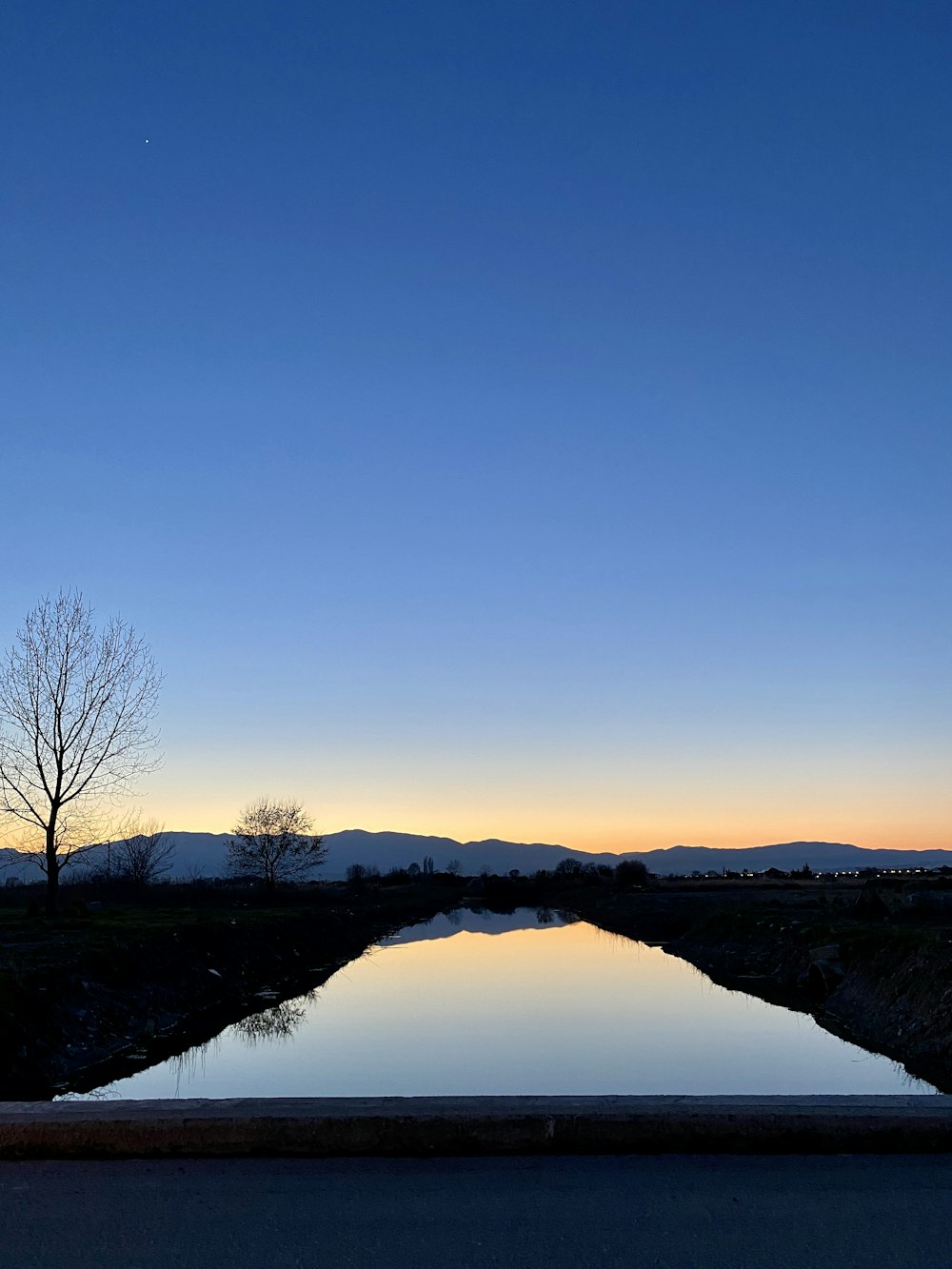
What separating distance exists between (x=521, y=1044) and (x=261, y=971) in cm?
1513

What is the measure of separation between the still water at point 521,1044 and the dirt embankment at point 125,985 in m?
1.01

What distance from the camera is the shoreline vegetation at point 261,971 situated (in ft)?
53.5

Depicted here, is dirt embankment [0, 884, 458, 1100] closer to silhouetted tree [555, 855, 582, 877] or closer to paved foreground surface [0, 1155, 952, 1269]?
paved foreground surface [0, 1155, 952, 1269]

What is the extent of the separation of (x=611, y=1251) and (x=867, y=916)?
28456mm

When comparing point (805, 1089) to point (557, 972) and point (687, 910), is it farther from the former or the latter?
point (687, 910)

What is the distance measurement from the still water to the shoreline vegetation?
2.97 ft

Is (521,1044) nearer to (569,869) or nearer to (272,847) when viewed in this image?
(272,847)

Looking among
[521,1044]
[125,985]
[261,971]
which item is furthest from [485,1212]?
[261,971]

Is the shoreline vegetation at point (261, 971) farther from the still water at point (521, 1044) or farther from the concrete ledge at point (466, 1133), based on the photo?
the concrete ledge at point (466, 1133)

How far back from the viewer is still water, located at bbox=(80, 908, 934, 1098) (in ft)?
48.8

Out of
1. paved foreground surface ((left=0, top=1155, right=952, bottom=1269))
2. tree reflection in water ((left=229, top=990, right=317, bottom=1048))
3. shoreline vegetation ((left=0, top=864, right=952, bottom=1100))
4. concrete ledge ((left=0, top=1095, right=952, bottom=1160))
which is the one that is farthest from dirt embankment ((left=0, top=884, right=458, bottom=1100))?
paved foreground surface ((left=0, top=1155, right=952, bottom=1269))

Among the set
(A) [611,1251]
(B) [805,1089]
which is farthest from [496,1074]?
(A) [611,1251]

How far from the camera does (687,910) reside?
51969 mm

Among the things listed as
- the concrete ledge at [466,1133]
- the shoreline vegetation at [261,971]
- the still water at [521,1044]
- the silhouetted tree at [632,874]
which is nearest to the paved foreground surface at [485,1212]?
the concrete ledge at [466,1133]
